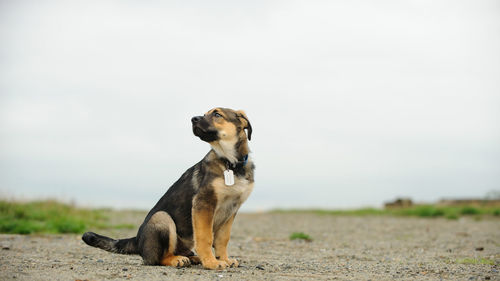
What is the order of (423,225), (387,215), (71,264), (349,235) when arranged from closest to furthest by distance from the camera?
(71,264)
(349,235)
(423,225)
(387,215)

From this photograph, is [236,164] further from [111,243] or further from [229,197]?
[111,243]

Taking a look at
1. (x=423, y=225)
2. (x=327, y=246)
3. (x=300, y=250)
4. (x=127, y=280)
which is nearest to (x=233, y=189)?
(x=127, y=280)

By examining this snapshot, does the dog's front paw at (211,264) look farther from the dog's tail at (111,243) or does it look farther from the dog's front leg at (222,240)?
the dog's tail at (111,243)

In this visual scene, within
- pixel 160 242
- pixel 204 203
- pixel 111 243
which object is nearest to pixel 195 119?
pixel 204 203

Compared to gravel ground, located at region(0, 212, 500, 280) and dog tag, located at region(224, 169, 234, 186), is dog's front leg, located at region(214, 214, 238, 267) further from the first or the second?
dog tag, located at region(224, 169, 234, 186)

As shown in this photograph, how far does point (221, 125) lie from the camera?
6.60 meters

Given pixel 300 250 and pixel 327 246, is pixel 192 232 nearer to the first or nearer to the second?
pixel 300 250

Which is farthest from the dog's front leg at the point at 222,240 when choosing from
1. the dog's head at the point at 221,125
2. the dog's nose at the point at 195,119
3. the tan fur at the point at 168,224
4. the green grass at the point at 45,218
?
the green grass at the point at 45,218

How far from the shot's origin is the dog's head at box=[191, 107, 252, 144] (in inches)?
255

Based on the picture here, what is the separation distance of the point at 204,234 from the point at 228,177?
0.83 meters

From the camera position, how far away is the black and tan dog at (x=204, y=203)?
21.0ft

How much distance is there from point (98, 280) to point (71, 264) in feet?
5.33

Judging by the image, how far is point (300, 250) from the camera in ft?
33.0

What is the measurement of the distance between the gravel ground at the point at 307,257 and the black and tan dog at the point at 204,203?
0.30 m
